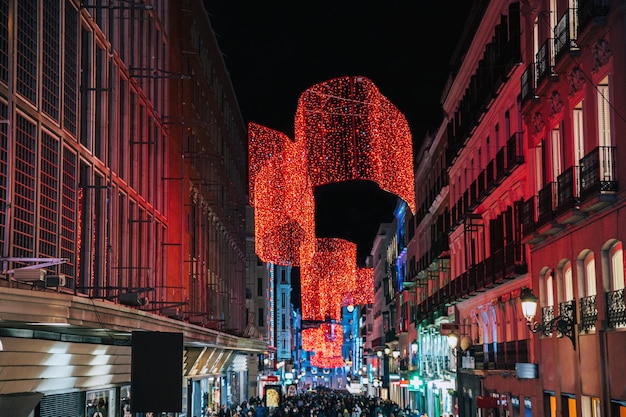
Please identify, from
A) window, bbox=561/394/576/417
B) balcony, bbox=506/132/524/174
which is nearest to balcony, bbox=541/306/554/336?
window, bbox=561/394/576/417

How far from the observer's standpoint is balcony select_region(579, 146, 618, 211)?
20.6 m

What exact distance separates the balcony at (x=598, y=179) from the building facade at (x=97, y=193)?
32.6ft

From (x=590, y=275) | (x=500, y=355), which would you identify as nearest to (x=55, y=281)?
(x=590, y=275)

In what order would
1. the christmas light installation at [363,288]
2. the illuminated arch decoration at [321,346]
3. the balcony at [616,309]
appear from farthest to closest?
the illuminated arch decoration at [321,346] → the christmas light installation at [363,288] → the balcony at [616,309]

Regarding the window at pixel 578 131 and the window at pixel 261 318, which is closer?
the window at pixel 578 131

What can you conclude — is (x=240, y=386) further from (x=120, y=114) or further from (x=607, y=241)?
(x=607, y=241)

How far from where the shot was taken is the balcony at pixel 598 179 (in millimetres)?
20625

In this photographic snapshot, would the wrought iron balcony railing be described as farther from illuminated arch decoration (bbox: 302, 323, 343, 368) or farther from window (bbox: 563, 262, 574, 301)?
illuminated arch decoration (bbox: 302, 323, 343, 368)

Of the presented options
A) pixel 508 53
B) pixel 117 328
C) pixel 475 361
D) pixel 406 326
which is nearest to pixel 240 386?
pixel 406 326

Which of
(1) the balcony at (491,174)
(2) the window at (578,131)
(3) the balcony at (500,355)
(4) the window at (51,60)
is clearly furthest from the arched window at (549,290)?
(4) the window at (51,60)

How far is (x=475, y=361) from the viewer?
4097 centimetres

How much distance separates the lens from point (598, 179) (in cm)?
2089

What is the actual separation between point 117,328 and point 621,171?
11.0 metres

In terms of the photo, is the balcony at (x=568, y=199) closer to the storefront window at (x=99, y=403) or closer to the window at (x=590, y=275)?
the window at (x=590, y=275)
